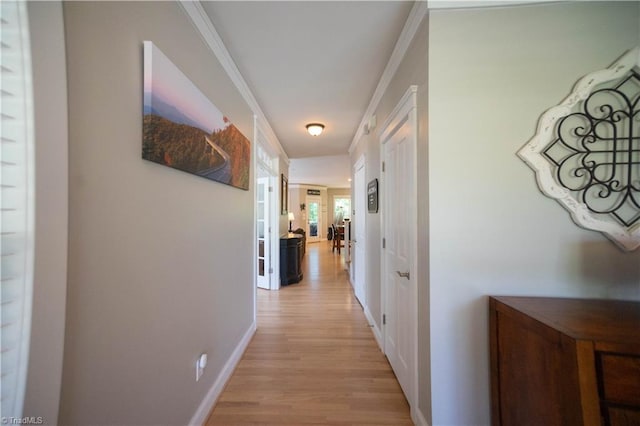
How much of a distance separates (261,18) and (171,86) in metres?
0.77

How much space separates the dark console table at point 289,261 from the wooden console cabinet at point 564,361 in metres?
3.54

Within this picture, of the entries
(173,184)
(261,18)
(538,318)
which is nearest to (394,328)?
(538,318)

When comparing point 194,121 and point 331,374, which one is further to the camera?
point 331,374

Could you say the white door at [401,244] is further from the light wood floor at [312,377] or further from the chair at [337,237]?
the chair at [337,237]

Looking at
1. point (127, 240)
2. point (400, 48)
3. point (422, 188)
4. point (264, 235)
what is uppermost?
point (400, 48)

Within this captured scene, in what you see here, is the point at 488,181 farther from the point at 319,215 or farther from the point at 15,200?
the point at 319,215

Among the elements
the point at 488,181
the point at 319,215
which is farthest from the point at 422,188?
the point at 319,215

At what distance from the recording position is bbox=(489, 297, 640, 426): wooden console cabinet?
2.66 feet

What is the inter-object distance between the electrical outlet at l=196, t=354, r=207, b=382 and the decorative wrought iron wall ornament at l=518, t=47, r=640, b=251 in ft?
7.23

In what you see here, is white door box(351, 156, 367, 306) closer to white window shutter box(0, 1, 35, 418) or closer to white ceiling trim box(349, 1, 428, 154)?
white ceiling trim box(349, 1, 428, 154)

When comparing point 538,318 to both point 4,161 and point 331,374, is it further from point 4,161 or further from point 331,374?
point 4,161

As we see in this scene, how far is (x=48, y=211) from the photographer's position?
2.13ft

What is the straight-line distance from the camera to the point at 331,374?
77.3 inches

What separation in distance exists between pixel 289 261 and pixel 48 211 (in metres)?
3.99
